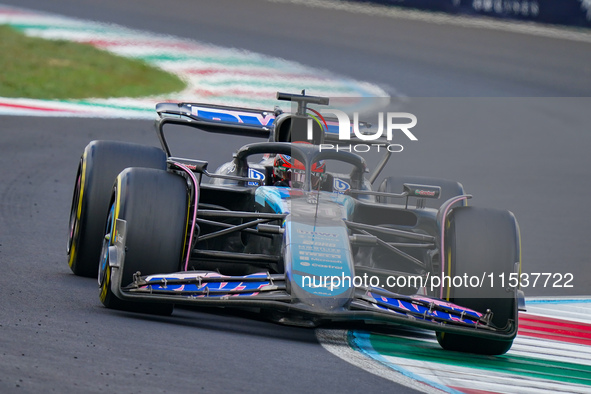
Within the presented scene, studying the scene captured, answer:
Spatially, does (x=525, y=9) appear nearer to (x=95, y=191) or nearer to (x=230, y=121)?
(x=230, y=121)

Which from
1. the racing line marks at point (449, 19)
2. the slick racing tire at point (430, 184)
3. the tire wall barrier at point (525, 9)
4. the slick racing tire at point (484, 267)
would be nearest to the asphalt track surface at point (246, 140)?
the racing line marks at point (449, 19)

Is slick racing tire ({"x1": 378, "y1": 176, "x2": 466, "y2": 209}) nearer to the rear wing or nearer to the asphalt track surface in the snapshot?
the rear wing

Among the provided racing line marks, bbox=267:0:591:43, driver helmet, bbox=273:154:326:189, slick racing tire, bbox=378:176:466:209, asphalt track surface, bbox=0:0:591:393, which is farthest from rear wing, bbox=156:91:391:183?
racing line marks, bbox=267:0:591:43

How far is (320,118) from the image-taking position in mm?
7918

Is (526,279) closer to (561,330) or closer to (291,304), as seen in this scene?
(561,330)

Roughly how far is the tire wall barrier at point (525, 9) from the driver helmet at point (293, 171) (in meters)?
12.5

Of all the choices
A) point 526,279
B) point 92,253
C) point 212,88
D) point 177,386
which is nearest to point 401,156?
point 212,88

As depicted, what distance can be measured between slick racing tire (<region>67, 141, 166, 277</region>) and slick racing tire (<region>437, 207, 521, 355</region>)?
2400 millimetres

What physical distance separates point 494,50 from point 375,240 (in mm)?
13853

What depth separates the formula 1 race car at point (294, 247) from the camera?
219 inches

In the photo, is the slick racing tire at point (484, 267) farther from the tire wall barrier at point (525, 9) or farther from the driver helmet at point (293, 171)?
the tire wall barrier at point (525, 9)

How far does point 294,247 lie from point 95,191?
1.97m

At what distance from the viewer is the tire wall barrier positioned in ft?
61.0

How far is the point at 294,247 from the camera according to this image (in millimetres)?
5723
